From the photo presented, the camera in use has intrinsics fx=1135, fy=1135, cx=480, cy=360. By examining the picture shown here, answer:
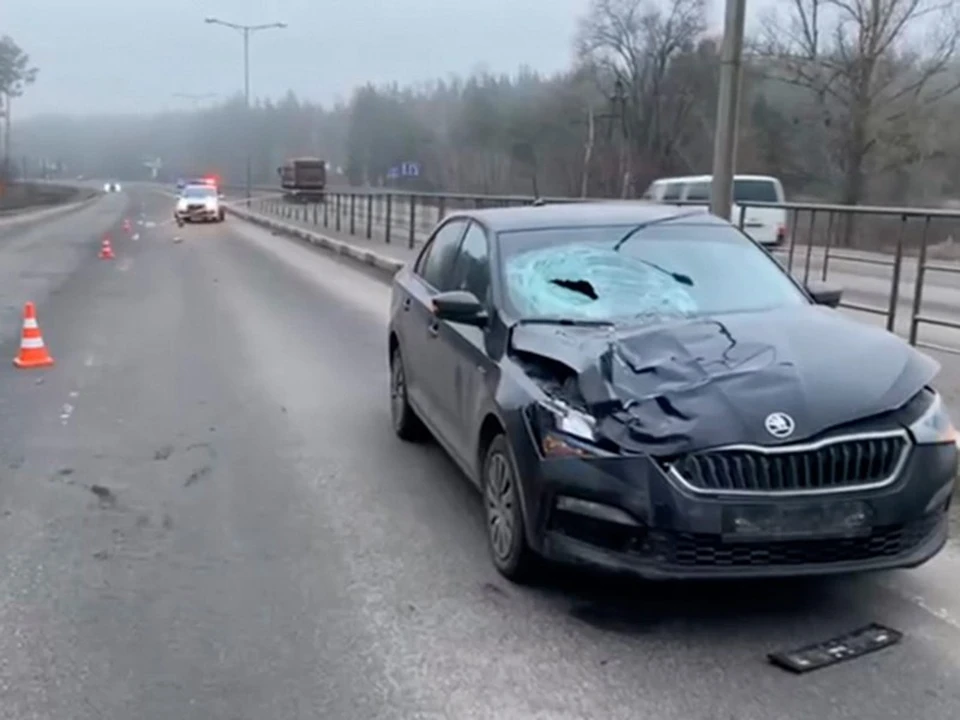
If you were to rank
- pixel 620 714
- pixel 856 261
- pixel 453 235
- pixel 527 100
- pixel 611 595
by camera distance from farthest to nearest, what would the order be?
pixel 527 100, pixel 856 261, pixel 453 235, pixel 611 595, pixel 620 714

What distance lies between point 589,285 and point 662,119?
73.0 metres

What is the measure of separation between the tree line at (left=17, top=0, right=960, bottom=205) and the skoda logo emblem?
130ft

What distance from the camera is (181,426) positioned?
7.95 m

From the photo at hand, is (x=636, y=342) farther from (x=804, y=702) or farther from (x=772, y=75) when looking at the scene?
(x=772, y=75)

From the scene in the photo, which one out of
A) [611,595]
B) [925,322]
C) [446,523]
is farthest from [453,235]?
[925,322]

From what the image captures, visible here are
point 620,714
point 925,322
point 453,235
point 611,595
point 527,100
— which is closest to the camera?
point 620,714

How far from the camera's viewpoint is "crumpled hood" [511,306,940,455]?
420 cm

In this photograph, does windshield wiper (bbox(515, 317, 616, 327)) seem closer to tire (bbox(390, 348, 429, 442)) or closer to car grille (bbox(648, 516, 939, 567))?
car grille (bbox(648, 516, 939, 567))

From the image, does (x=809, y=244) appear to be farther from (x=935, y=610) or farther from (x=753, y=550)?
(x=753, y=550)

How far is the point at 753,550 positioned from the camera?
4145 millimetres

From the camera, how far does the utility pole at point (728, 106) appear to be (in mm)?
8805

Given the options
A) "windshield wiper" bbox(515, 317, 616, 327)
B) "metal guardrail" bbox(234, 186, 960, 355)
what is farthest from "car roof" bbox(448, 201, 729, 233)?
"metal guardrail" bbox(234, 186, 960, 355)

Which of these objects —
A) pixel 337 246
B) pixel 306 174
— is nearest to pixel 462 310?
pixel 337 246

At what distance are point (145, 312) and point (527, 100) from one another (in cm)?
5349
